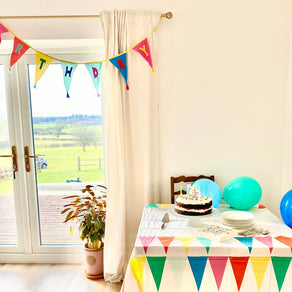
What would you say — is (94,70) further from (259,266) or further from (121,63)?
(259,266)

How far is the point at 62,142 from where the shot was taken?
115 inches

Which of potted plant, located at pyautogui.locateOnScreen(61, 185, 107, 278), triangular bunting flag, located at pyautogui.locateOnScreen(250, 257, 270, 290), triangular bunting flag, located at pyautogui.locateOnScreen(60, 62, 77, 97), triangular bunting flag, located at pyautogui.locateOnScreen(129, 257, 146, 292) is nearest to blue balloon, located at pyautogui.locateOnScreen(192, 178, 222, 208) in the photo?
triangular bunting flag, located at pyautogui.locateOnScreen(250, 257, 270, 290)

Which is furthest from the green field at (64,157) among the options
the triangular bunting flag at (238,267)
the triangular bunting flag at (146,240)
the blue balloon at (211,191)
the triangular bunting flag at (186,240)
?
the triangular bunting flag at (238,267)

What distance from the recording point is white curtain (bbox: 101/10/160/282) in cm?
241

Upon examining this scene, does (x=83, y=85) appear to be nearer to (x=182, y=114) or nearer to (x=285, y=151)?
(x=182, y=114)

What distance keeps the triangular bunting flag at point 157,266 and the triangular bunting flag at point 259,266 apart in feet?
→ 1.63

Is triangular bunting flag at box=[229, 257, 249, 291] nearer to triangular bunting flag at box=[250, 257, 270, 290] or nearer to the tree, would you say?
triangular bunting flag at box=[250, 257, 270, 290]

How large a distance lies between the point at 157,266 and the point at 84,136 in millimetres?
1611

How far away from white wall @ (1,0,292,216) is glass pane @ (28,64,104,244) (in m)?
0.52

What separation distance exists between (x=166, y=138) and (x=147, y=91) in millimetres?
435

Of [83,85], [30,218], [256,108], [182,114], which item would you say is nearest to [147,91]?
[182,114]

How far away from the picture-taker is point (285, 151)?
2.49 m

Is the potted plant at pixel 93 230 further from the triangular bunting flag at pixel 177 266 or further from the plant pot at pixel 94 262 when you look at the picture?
the triangular bunting flag at pixel 177 266

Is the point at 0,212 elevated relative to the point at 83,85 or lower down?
lower down
